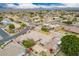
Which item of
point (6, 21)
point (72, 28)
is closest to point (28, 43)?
point (6, 21)

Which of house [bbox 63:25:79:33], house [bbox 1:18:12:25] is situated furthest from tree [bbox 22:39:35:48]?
house [bbox 63:25:79:33]

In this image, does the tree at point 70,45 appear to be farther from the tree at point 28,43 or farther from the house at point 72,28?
the tree at point 28,43

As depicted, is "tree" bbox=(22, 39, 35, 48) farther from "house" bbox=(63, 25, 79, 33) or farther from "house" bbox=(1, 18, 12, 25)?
"house" bbox=(63, 25, 79, 33)

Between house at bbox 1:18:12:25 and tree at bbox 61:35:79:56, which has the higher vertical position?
house at bbox 1:18:12:25

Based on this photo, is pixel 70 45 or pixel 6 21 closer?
pixel 70 45

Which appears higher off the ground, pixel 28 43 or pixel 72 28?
pixel 72 28

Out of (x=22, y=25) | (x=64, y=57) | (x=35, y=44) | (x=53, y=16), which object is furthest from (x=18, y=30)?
(x=64, y=57)

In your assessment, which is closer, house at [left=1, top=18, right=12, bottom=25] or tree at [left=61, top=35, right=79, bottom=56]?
tree at [left=61, top=35, right=79, bottom=56]

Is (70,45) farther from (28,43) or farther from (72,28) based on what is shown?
(28,43)
